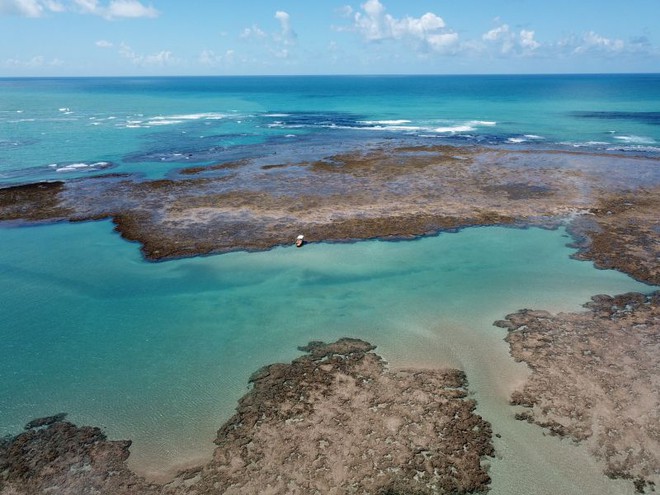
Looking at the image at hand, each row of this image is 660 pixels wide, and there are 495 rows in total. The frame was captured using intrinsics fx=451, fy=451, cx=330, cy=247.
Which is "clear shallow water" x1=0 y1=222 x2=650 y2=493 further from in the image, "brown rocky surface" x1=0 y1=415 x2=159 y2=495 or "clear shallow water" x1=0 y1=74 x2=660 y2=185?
"clear shallow water" x1=0 y1=74 x2=660 y2=185

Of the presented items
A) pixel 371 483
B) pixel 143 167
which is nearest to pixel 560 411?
pixel 371 483

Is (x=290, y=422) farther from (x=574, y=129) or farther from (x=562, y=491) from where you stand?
(x=574, y=129)

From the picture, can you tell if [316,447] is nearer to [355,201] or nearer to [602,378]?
[602,378]

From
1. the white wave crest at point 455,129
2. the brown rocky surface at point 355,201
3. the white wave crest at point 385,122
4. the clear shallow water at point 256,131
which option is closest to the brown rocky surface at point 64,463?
the brown rocky surface at point 355,201

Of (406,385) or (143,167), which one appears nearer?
(406,385)

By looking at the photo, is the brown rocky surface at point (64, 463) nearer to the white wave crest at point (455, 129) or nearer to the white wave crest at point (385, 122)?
the white wave crest at point (455, 129)

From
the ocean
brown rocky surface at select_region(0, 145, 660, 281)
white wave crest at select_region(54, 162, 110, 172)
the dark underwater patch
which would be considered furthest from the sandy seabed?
the dark underwater patch
